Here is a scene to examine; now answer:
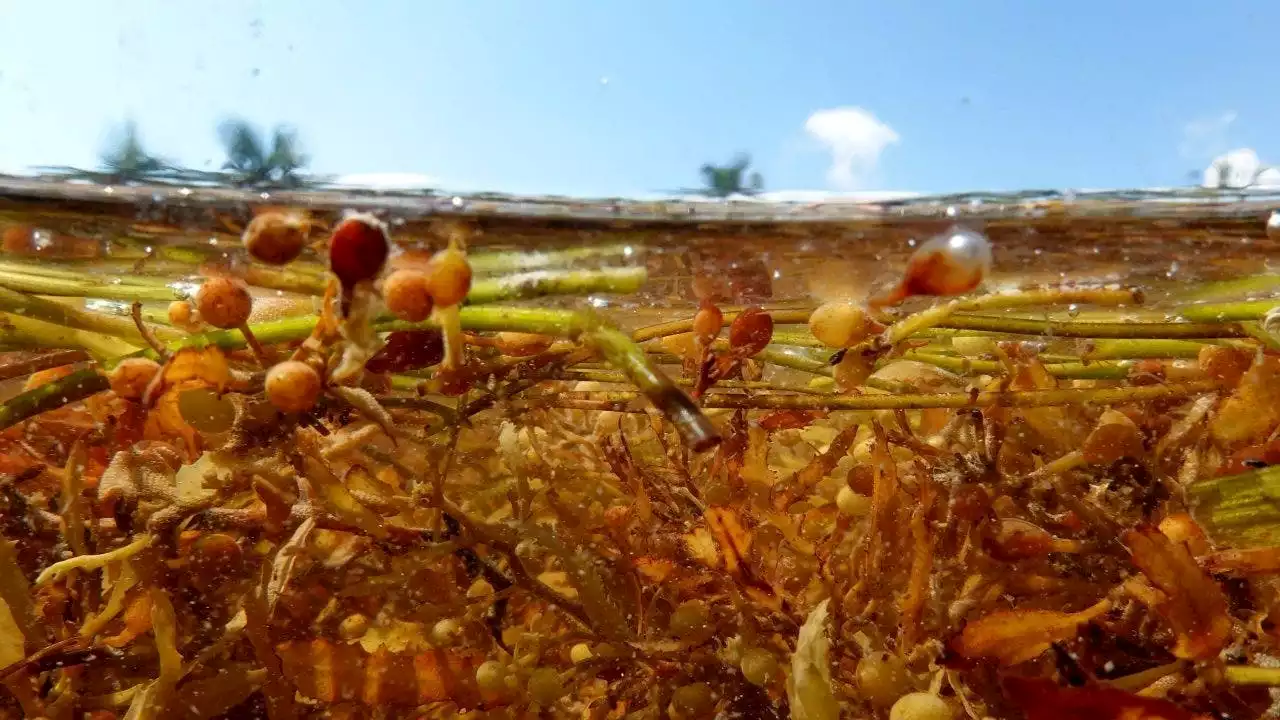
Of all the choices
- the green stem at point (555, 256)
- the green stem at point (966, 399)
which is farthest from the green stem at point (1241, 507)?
the green stem at point (555, 256)

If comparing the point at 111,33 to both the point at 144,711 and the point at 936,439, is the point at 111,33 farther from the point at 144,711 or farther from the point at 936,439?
the point at 936,439

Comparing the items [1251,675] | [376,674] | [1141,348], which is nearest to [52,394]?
[376,674]

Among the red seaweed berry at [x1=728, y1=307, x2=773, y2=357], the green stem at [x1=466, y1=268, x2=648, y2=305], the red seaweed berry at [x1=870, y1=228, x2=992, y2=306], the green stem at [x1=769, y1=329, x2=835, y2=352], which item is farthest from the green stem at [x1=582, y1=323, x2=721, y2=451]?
the green stem at [x1=769, y1=329, x2=835, y2=352]

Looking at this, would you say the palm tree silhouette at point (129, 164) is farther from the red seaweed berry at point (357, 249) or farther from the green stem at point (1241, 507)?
the green stem at point (1241, 507)

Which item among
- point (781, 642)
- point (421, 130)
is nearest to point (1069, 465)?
point (781, 642)

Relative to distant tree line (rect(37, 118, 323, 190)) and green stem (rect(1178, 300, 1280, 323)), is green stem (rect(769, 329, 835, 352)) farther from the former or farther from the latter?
distant tree line (rect(37, 118, 323, 190))

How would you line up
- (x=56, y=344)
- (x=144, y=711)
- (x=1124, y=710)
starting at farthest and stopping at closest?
(x=56, y=344) < (x=144, y=711) < (x=1124, y=710)

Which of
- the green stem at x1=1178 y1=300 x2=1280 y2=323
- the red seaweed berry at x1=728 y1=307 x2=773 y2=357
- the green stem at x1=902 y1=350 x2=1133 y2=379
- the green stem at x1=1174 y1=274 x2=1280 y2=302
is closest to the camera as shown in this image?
the red seaweed berry at x1=728 y1=307 x2=773 y2=357
